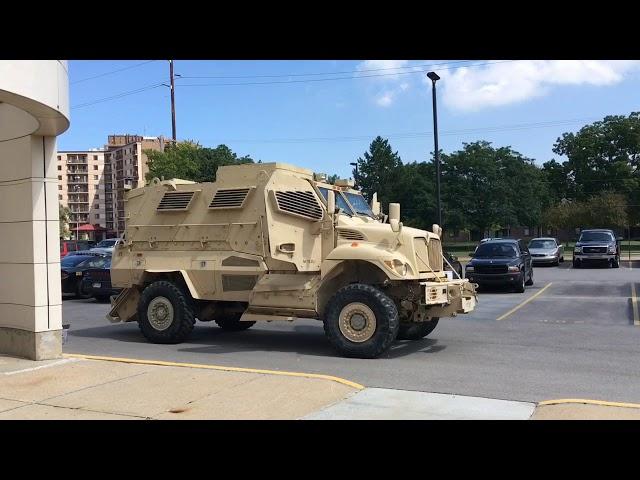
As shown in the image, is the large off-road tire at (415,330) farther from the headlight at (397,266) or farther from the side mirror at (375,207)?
the side mirror at (375,207)

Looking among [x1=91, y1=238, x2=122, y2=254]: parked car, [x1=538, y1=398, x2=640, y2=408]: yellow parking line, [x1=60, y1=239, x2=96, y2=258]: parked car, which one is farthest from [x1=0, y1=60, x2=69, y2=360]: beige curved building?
[x1=60, y1=239, x2=96, y2=258]: parked car

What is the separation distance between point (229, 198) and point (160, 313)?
232 cm

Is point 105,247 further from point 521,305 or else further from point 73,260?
point 521,305

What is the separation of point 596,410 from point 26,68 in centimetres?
693

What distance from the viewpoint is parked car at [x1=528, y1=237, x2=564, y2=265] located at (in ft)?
103

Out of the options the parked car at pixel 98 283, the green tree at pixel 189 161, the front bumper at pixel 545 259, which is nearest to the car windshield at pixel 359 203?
the parked car at pixel 98 283

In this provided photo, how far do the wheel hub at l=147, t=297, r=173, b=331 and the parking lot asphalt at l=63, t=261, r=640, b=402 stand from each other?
373mm

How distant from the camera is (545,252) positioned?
31.8 m

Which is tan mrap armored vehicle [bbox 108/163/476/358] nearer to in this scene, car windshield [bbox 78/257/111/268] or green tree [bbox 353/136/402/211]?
car windshield [bbox 78/257/111/268]

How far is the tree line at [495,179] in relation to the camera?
141 feet
